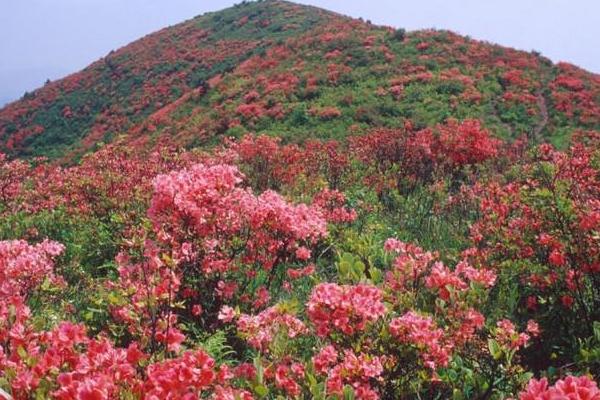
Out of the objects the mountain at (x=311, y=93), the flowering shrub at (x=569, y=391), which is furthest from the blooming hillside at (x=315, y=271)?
the mountain at (x=311, y=93)

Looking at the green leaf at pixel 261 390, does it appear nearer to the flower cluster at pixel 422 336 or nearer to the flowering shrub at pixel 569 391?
the flower cluster at pixel 422 336

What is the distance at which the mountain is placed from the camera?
72.5ft

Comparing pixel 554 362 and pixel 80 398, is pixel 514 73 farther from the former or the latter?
pixel 80 398

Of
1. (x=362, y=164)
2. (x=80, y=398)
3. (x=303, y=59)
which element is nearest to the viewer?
(x=80, y=398)

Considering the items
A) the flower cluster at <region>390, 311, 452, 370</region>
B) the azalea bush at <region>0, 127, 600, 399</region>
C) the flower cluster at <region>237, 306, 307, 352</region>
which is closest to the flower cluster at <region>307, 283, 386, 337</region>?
the azalea bush at <region>0, 127, 600, 399</region>

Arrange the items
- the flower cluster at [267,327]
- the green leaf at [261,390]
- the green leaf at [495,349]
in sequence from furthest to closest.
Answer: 1. the flower cluster at [267,327]
2. the green leaf at [495,349]
3. the green leaf at [261,390]

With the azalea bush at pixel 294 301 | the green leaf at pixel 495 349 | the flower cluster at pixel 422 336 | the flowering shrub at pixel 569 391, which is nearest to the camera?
the flowering shrub at pixel 569 391

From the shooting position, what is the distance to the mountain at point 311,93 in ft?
72.5

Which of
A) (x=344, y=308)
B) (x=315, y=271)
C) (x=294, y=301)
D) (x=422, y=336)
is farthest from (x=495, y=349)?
(x=315, y=271)

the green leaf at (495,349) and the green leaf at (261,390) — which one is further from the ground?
the green leaf at (261,390)

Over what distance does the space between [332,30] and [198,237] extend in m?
33.0

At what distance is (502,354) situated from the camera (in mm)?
3521

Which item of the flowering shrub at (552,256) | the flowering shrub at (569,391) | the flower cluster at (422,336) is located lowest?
the flowering shrub at (552,256)

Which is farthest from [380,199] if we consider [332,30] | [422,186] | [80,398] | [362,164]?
[332,30]
